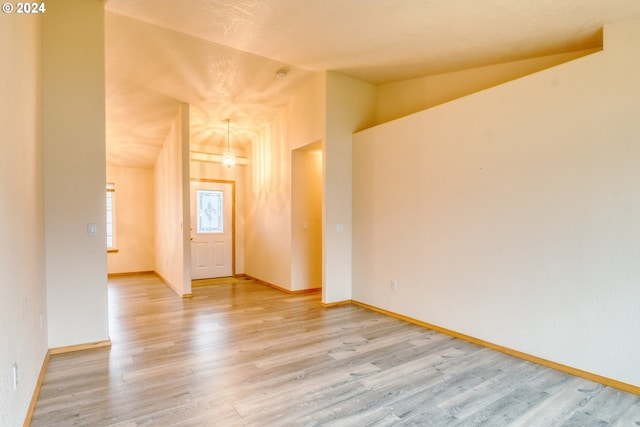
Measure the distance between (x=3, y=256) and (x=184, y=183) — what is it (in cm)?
365

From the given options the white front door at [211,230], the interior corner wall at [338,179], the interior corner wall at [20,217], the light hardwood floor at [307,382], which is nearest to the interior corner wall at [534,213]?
the light hardwood floor at [307,382]

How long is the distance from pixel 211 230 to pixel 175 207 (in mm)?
1363

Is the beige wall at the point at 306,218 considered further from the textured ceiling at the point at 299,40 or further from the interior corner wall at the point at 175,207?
the interior corner wall at the point at 175,207

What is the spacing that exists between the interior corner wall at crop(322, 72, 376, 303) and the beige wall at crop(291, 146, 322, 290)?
698 mm

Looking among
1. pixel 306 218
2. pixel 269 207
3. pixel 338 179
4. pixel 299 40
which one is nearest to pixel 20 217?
pixel 299 40

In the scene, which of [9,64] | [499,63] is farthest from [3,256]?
[499,63]

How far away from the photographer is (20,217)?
75.2 inches

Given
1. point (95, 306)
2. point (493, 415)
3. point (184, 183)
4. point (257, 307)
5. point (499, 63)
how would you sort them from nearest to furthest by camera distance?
point (493, 415)
point (95, 306)
point (499, 63)
point (257, 307)
point (184, 183)

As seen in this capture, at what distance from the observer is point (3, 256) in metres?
1.50

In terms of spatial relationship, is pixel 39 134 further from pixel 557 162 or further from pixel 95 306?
pixel 557 162

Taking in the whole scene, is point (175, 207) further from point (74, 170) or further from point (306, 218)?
point (74, 170)

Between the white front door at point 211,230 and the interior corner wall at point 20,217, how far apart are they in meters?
3.85

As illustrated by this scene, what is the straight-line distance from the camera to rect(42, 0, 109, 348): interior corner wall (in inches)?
115

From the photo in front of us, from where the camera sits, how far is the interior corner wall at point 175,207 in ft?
16.6
